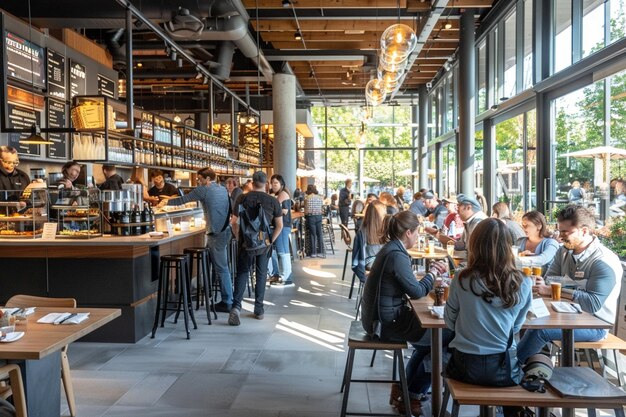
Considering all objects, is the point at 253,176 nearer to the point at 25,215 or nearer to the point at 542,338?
the point at 25,215

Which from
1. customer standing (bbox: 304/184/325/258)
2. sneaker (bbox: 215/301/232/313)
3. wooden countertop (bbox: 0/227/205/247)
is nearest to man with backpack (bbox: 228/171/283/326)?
sneaker (bbox: 215/301/232/313)

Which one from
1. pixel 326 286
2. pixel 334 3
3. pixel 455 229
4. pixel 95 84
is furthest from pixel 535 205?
pixel 95 84

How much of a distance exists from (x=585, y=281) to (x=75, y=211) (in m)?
4.62

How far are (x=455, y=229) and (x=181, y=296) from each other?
3.72m

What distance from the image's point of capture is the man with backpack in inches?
249

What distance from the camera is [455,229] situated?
7.73m

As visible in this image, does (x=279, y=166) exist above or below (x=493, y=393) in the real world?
above

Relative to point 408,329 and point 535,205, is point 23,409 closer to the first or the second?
point 408,329

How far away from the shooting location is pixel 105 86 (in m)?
10.6

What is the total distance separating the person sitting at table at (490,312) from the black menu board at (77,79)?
823 centimetres

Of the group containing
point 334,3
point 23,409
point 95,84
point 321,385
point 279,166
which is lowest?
point 321,385

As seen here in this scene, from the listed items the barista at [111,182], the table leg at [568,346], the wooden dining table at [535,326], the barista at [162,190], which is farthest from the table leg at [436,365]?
the barista at [162,190]

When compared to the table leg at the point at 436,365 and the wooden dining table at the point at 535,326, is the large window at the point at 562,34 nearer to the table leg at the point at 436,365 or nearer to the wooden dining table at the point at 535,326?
the wooden dining table at the point at 535,326

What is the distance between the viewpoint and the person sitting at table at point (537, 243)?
16.2ft
